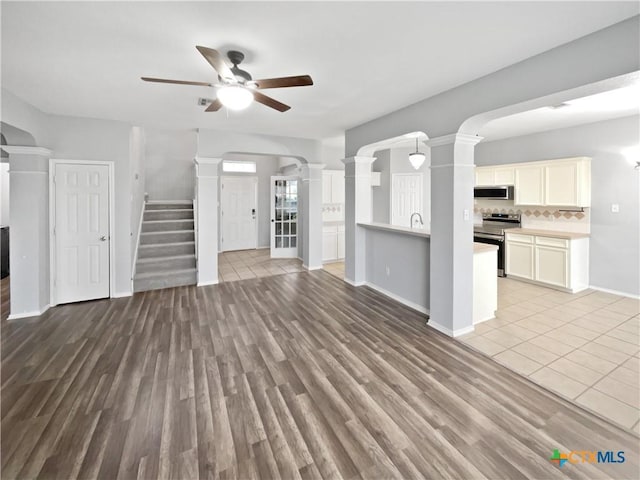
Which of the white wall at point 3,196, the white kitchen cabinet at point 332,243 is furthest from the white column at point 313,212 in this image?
the white wall at point 3,196

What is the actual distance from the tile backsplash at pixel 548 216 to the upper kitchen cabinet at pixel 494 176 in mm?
419

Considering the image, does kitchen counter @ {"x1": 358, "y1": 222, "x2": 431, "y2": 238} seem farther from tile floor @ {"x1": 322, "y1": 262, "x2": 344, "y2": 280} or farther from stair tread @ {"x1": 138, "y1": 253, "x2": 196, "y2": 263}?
stair tread @ {"x1": 138, "y1": 253, "x2": 196, "y2": 263}

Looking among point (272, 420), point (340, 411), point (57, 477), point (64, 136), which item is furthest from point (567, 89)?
point (64, 136)

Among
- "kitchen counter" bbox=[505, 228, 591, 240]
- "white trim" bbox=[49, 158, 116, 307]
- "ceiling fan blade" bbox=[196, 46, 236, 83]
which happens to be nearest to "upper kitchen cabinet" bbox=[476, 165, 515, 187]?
"kitchen counter" bbox=[505, 228, 591, 240]

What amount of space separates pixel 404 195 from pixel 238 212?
461cm

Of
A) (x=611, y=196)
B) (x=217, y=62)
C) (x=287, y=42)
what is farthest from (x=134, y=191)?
(x=611, y=196)

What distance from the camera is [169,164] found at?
312 inches

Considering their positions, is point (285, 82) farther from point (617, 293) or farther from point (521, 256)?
point (617, 293)

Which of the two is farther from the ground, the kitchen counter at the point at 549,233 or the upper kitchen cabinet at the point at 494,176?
the upper kitchen cabinet at the point at 494,176

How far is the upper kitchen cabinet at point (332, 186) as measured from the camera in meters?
6.99

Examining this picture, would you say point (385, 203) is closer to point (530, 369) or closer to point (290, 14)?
point (530, 369)

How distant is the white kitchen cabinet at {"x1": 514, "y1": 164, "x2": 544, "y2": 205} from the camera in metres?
5.15

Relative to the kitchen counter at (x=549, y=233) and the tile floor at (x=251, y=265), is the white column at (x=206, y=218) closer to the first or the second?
the tile floor at (x=251, y=265)

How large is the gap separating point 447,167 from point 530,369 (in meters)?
2.08
